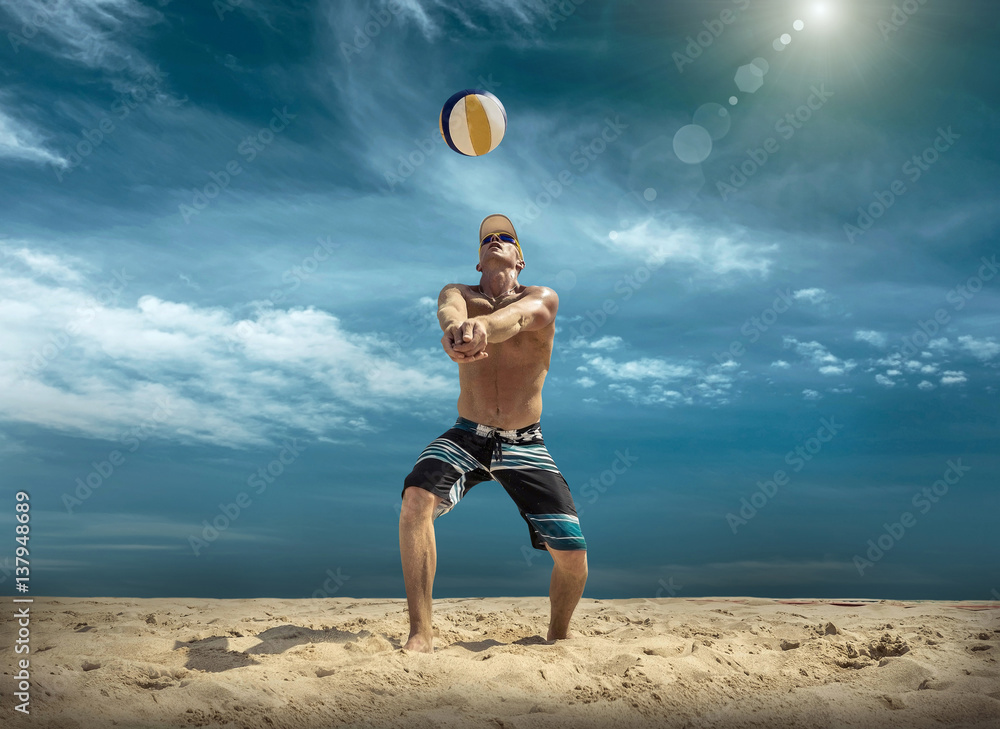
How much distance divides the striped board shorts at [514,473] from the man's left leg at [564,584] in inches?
2.8

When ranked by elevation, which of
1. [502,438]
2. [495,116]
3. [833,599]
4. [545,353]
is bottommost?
[833,599]

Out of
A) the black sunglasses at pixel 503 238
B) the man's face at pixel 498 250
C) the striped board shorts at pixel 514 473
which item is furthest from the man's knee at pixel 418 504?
the black sunglasses at pixel 503 238

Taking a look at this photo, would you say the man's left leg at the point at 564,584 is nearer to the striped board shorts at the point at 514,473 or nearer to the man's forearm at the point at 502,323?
the striped board shorts at the point at 514,473

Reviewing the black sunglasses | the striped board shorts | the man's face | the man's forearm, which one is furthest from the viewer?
the black sunglasses

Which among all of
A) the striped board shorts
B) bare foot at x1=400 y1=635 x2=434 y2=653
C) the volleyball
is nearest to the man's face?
the volleyball

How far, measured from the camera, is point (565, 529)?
15.7ft

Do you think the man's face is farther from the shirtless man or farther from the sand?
the sand

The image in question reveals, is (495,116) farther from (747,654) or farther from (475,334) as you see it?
(747,654)

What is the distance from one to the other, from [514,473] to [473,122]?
2.71m

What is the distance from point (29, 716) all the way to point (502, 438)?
2.96 meters

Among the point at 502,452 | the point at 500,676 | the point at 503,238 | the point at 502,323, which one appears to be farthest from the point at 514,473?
the point at 503,238

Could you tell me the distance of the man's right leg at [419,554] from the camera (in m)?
4.46

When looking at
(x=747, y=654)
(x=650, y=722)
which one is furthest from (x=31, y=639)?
(x=747, y=654)

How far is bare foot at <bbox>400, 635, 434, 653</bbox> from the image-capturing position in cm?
430
